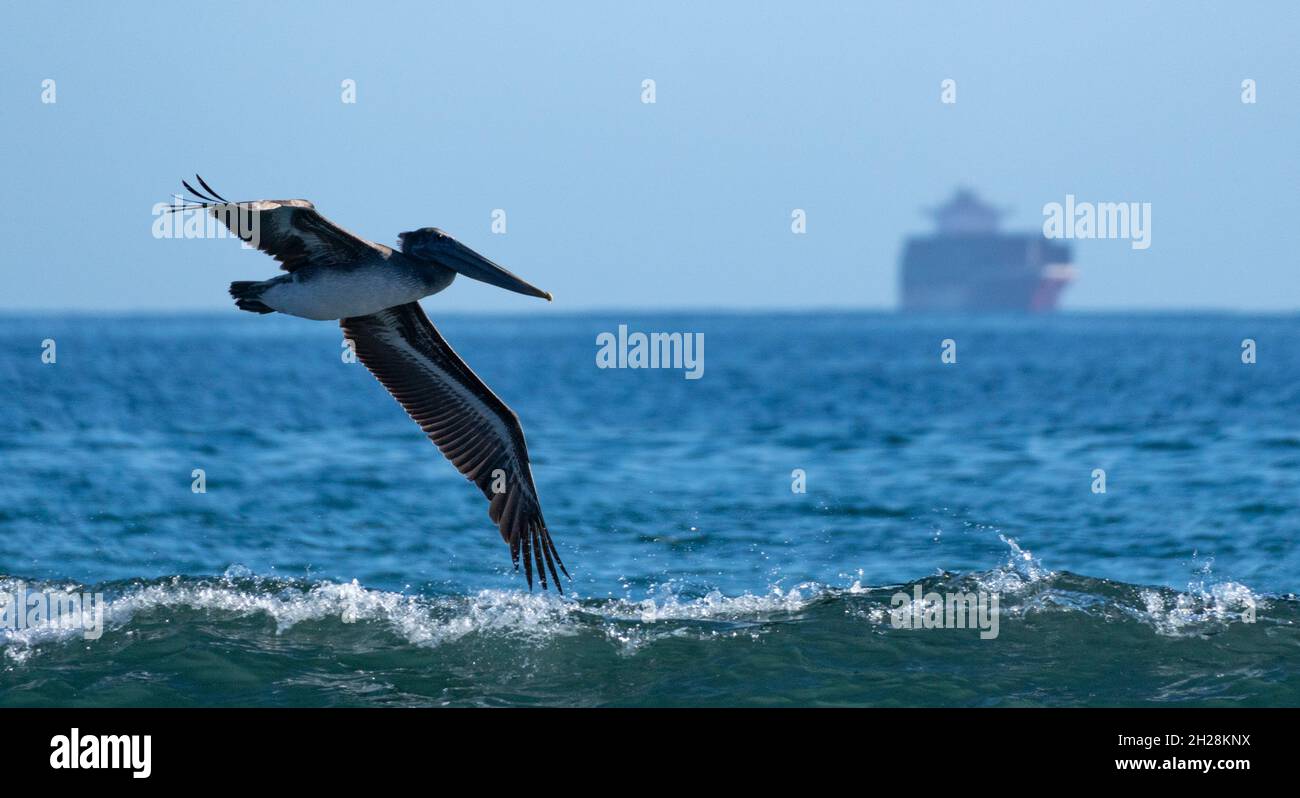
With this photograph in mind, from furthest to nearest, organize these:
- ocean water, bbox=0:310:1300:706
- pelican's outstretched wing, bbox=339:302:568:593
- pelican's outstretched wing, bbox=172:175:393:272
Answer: pelican's outstretched wing, bbox=339:302:568:593 < ocean water, bbox=0:310:1300:706 < pelican's outstretched wing, bbox=172:175:393:272

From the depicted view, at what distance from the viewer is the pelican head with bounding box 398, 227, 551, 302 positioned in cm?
848

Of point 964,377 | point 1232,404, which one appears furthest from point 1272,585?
point 964,377

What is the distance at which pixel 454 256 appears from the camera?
858 cm

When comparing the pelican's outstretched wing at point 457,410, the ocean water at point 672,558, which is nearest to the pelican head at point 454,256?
the pelican's outstretched wing at point 457,410

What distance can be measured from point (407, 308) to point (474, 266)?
1521 mm

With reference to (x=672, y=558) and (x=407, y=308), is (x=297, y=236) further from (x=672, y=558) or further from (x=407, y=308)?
(x=672, y=558)

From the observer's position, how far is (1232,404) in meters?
28.6

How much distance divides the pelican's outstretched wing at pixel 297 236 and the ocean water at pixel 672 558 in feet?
8.83

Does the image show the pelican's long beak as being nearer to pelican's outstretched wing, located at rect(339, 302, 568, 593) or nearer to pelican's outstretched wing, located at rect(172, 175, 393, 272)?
pelican's outstretched wing, located at rect(172, 175, 393, 272)

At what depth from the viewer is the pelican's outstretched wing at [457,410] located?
991cm

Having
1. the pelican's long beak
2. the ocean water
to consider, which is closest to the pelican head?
the pelican's long beak

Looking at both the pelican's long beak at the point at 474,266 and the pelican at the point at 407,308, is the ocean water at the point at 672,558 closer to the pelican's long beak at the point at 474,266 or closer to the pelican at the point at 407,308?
the pelican at the point at 407,308
